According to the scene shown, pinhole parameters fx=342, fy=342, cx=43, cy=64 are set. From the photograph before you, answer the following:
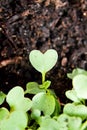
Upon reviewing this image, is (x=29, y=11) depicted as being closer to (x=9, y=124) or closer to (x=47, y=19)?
(x=47, y=19)

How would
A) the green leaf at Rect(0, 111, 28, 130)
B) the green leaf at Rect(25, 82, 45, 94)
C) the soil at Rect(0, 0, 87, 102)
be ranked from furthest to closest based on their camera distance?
the soil at Rect(0, 0, 87, 102)
the green leaf at Rect(25, 82, 45, 94)
the green leaf at Rect(0, 111, 28, 130)

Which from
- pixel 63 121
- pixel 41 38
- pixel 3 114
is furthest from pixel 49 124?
pixel 41 38

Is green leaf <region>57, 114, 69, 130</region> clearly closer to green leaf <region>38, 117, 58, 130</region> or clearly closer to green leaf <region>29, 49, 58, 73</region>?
green leaf <region>38, 117, 58, 130</region>

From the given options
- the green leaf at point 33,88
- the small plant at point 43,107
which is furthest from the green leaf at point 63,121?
the green leaf at point 33,88

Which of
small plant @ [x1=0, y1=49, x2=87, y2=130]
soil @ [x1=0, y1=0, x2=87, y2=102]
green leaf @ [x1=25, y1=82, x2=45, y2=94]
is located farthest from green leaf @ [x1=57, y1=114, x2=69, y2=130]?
soil @ [x1=0, y1=0, x2=87, y2=102]

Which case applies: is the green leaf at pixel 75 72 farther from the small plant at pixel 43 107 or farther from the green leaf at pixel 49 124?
the green leaf at pixel 49 124

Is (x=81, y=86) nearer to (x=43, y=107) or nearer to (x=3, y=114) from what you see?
(x=43, y=107)

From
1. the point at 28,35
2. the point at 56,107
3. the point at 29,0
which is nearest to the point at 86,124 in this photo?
the point at 56,107

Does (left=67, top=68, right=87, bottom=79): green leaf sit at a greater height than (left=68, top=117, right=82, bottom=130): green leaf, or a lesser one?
greater
